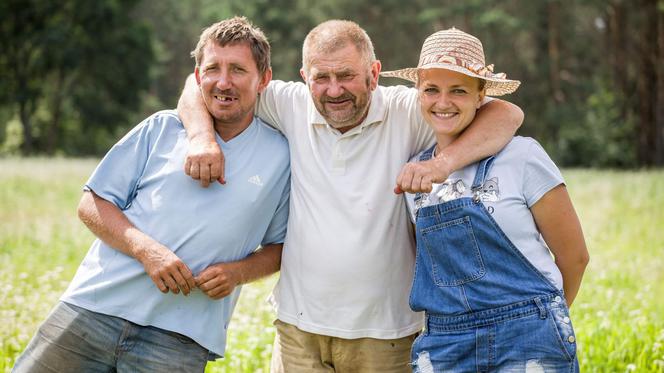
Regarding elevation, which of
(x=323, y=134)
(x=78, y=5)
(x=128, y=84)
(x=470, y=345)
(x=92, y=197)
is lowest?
(x=470, y=345)

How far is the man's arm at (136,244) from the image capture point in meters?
3.41

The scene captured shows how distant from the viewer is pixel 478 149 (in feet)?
10.8

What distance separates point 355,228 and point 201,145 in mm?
891

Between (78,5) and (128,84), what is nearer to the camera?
(78,5)

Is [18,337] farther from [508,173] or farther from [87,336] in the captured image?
[508,173]

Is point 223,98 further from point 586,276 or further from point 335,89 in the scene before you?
point 586,276

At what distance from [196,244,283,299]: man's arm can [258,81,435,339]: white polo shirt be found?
0.35ft

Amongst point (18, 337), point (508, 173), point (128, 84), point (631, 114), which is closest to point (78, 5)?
point (128, 84)

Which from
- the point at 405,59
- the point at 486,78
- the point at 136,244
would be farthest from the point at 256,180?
the point at 405,59

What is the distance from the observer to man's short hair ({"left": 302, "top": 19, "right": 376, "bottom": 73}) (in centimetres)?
364

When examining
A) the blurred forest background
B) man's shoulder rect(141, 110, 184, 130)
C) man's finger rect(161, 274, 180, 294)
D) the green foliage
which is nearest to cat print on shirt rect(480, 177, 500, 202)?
man's finger rect(161, 274, 180, 294)

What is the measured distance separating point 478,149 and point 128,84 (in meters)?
44.0

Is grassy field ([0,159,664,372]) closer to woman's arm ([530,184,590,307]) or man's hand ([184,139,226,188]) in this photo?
woman's arm ([530,184,590,307])

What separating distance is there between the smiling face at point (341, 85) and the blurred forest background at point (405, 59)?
3222cm
